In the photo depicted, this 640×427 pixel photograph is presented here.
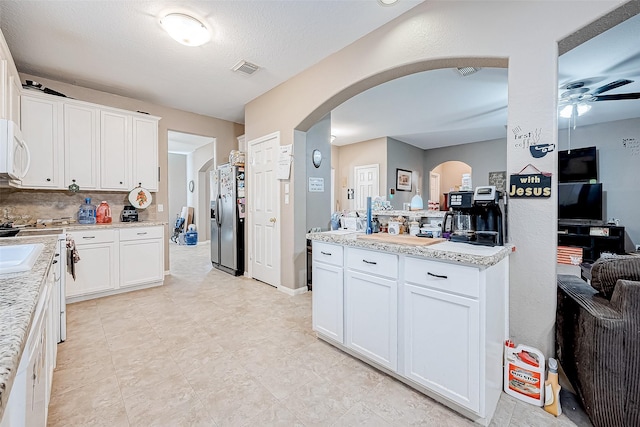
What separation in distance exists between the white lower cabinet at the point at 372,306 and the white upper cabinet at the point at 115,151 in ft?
11.5

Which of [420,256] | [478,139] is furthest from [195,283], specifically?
[478,139]

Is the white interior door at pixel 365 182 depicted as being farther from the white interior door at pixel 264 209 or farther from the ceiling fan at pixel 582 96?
the ceiling fan at pixel 582 96

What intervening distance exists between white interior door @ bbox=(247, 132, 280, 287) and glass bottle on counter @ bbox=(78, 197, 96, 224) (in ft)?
6.67

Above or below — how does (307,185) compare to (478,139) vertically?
below

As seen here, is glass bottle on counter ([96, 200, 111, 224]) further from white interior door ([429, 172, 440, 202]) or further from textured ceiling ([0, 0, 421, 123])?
white interior door ([429, 172, 440, 202])

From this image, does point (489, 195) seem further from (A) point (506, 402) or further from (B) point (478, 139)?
(B) point (478, 139)

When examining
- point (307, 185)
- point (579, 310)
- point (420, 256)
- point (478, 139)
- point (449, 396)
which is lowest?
point (449, 396)

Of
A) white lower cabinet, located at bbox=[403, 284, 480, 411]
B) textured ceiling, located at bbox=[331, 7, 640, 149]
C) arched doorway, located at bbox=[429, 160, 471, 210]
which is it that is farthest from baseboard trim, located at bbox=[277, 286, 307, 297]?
arched doorway, located at bbox=[429, 160, 471, 210]

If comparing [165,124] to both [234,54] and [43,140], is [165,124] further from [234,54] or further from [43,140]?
[234,54]

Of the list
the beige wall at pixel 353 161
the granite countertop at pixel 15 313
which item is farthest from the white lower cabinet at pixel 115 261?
the beige wall at pixel 353 161

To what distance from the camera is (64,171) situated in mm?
3350

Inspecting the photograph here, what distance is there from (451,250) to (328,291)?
1031mm

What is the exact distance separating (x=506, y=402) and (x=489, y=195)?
1248 mm

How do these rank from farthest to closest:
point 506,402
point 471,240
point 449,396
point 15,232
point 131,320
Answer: point 131,320, point 15,232, point 471,240, point 506,402, point 449,396
